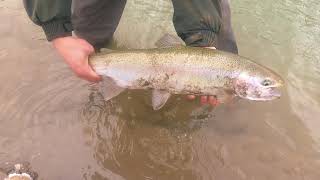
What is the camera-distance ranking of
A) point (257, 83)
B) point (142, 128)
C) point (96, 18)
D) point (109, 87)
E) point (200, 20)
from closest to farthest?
1. point (257, 83)
2. point (109, 87)
3. point (200, 20)
4. point (142, 128)
5. point (96, 18)

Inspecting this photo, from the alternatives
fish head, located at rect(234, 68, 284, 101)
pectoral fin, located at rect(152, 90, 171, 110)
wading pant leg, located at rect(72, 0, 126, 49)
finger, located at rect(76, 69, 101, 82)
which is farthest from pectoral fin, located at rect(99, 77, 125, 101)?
fish head, located at rect(234, 68, 284, 101)

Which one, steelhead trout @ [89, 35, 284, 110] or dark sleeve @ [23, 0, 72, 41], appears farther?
dark sleeve @ [23, 0, 72, 41]

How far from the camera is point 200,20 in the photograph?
3.11 metres

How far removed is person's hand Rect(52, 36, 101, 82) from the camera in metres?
2.89

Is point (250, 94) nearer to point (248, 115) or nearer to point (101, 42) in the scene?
point (248, 115)

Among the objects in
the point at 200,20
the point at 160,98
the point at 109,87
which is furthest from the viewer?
→ the point at 200,20

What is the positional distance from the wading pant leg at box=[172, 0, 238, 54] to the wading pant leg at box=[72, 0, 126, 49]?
1.70 ft

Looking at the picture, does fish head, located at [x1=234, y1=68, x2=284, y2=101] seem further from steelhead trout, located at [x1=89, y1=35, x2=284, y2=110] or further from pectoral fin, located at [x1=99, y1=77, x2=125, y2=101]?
pectoral fin, located at [x1=99, y1=77, x2=125, y2=101]

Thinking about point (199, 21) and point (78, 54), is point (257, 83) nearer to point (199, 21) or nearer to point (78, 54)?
point (199, 21)

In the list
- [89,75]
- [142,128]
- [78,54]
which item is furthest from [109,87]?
[142,128]

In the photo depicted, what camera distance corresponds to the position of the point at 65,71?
3654 millimetres

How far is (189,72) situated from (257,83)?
0.39m

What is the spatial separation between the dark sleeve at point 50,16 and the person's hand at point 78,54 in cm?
5

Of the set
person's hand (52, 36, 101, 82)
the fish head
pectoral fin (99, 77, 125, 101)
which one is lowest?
pectoral fin (99, 77, 125, 101)
